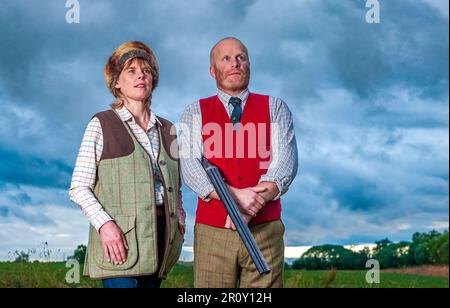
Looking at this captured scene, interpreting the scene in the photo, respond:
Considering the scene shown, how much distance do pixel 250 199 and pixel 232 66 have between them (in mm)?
805

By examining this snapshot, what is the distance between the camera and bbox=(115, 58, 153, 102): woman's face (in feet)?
11.4

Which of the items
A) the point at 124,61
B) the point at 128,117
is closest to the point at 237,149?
the point at 128,117

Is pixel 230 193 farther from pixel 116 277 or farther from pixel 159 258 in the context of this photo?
pixel 116 277

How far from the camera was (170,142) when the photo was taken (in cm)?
356

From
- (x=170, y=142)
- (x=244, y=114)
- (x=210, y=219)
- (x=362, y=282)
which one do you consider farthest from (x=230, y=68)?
(x=362, y=282)

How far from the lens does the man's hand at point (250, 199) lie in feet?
11.6

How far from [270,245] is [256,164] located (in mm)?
482

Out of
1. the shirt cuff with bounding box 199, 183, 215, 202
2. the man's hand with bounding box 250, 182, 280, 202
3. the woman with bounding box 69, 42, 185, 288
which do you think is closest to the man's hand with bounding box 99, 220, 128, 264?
the woman with bounding box 69, 42, 185, 288

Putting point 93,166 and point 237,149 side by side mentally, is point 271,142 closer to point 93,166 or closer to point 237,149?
point 237,149

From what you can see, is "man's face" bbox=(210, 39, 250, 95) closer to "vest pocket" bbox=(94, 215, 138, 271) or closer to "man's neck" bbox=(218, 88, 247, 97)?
"man's neck" bbox=(218, 88, 247, 97)

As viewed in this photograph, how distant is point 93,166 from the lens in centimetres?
331

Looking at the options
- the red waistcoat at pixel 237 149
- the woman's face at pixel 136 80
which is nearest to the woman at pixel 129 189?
the woman's face at pixel 136 80

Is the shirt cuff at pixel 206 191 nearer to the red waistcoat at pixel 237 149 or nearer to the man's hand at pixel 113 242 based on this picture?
the red waistcoat at pixel 237 149

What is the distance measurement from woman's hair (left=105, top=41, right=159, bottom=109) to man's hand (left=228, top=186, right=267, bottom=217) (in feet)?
2.41
